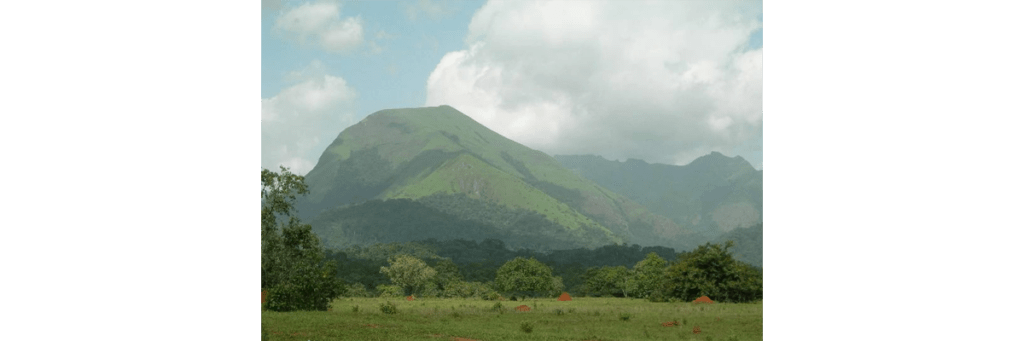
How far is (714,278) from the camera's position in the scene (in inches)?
1656

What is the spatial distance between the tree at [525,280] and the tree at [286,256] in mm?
36621

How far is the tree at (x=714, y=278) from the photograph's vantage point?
41.0 m

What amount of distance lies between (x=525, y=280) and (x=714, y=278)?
1058 inches

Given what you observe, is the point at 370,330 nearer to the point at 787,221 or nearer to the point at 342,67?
the point at 342,67

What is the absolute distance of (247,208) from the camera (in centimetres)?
1475

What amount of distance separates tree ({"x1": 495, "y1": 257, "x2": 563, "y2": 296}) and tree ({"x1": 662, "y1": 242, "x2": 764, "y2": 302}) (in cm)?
2385

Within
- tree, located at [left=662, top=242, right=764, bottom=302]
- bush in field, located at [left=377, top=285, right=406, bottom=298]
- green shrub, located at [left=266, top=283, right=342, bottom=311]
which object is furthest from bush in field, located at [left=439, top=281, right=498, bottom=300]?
green shrub, located at [left=266, top=283, right=342, bottom=311]

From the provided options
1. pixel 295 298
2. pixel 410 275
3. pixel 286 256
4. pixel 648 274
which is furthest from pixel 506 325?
pixel 410 275

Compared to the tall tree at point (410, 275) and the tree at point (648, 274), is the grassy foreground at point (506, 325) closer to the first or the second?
the tree at point (648, 274)

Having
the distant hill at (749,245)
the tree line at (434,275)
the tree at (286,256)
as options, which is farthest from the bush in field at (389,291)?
the distant hill at (749,245)

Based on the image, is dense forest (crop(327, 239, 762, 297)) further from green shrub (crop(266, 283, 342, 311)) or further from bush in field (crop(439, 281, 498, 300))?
green shrub (crop(266, 283, 342, 311))

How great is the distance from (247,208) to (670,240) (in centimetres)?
16276

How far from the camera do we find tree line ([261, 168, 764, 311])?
29.8m

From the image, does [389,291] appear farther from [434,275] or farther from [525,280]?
[525,280]
